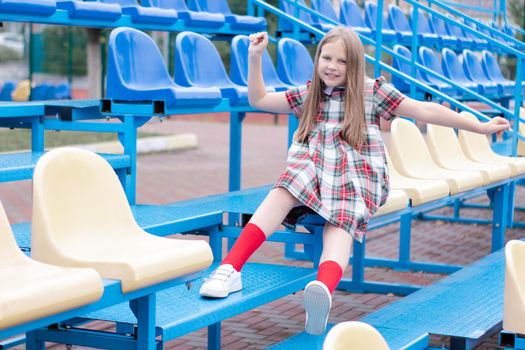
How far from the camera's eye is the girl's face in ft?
13.7

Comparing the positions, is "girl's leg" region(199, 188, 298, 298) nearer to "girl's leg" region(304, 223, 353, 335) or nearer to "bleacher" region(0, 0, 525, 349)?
"bleacher" region(0, 0, 525, 349)

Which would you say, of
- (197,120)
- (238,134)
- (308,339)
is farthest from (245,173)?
(197,120)

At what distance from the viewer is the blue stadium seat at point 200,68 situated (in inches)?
217

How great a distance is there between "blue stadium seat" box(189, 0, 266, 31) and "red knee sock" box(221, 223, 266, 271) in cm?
341

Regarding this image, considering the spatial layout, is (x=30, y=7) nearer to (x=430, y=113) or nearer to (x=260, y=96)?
(x=260, y=96)

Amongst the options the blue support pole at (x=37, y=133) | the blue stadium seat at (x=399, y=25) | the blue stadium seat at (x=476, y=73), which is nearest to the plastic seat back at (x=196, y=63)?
the blue support pole at (x=37, y=133)

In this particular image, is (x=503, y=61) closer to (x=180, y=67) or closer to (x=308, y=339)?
(x=180, y=67)

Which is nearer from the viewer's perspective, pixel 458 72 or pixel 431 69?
pixel 431 69

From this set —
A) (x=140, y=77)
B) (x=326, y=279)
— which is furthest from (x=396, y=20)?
(x=326, y=279)

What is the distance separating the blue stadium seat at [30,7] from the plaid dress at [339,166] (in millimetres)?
1616

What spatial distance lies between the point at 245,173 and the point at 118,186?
879 centimetres

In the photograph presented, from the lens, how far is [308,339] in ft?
12.4

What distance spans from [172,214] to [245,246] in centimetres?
66

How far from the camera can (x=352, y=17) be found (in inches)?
378
